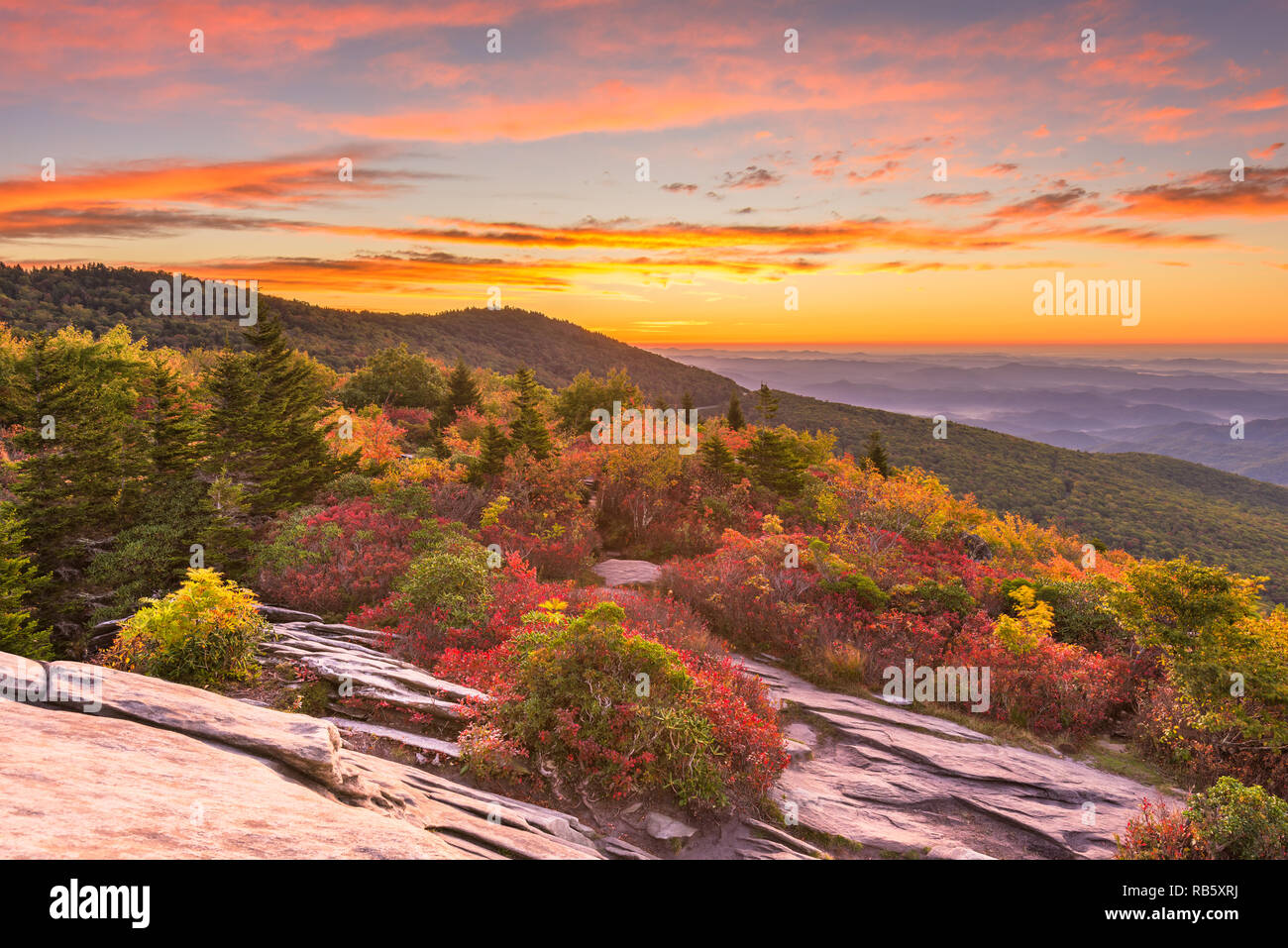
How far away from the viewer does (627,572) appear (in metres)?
20.5

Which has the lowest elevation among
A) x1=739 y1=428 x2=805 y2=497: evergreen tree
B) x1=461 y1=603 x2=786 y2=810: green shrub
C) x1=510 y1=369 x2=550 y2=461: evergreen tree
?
x1=461 y1=603 x2=786 y2=810: green shrub

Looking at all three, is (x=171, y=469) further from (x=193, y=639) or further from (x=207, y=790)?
(x=207, y=790)

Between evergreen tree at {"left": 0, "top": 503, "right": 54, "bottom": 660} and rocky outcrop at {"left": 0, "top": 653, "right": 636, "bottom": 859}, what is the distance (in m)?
6.86

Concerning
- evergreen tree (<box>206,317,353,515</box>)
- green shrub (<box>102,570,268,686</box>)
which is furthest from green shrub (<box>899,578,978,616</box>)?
evergreen tree (<box>206,317,353,515</box>)

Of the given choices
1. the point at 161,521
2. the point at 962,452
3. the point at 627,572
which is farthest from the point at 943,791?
the point at 962,452

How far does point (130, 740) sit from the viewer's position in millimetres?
4957

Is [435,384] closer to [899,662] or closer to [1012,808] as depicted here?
[899,662]

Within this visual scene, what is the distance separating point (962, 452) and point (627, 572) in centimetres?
10309

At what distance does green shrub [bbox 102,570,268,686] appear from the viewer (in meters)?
8.21

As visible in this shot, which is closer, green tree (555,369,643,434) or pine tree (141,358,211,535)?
pine tree (141,358,211,535)

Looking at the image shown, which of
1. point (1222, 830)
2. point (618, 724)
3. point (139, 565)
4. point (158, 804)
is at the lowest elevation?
point (1222, 830)

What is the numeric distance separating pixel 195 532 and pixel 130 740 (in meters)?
13.2

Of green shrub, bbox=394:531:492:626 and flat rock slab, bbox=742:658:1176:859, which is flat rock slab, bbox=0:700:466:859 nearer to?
flat rock slab, bbox=742:658:1176:859
